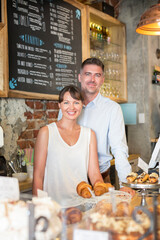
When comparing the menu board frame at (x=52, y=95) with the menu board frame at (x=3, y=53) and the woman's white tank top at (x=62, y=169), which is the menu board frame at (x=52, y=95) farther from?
the woman's white tank top at (x=62, y=169)

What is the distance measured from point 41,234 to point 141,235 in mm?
305

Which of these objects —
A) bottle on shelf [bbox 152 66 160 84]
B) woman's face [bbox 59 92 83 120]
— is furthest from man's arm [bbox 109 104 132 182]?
bottle on shelf [bbox 152 66 160 84]

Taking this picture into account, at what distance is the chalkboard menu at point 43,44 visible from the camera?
9.06ft

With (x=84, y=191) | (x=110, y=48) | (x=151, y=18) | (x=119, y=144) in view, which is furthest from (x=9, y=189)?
(x=110, y=48)

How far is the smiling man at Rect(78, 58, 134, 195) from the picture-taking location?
8.14 ft

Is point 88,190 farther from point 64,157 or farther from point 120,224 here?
point 120,224

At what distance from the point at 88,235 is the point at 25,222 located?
7.6 inches

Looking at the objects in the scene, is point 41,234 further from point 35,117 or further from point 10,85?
point 35,117

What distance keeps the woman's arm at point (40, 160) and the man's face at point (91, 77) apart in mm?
579

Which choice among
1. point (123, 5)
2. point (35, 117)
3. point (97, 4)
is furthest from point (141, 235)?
point (123, 5)

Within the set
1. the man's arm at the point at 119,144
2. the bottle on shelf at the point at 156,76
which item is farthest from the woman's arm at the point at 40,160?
the bottle on shelf at the point at 156,76

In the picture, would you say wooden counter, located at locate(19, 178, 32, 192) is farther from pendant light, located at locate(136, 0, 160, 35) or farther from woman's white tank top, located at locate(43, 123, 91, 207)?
pendant light, located at locate(136, 0, 160, 35)

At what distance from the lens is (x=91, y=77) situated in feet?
8.14

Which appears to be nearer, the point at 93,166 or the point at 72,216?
the point at 72,216
